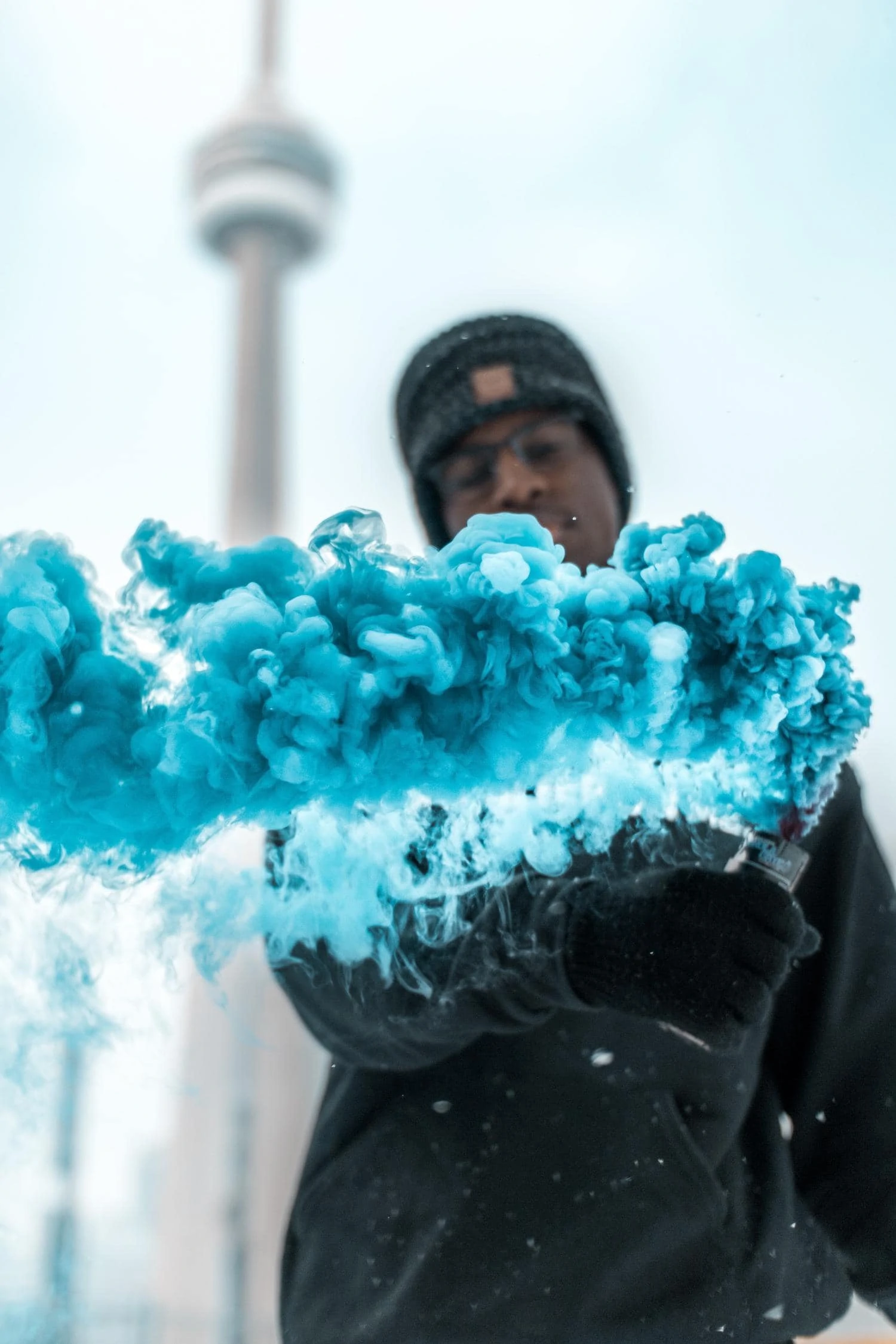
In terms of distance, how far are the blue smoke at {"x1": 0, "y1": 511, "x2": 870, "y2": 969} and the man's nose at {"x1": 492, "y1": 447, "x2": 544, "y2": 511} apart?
29 centimetres

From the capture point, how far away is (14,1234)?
75cm

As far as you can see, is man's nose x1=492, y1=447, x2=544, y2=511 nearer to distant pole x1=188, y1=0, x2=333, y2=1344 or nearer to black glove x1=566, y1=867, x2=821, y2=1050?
black glove x1=566, y1=867, x2=821, y2=1050

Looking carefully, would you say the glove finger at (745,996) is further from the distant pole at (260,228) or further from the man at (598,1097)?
the distant pole at (260,228)

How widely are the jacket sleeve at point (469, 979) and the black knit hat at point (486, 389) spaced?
36cm

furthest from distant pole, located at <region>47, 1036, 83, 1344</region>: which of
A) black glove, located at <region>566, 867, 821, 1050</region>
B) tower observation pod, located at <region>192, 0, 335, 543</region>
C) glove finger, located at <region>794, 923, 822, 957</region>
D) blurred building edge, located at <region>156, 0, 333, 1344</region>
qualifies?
tower observation pod, located at <region>192, 0, 335, 543</region>

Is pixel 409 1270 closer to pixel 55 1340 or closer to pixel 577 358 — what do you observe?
pixel 55 1340

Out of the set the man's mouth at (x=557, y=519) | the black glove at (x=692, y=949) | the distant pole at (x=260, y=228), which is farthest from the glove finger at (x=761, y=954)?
the distant pole at (x=260, y=228)

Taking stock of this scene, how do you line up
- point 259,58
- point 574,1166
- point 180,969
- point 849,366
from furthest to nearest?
point 259,58 < point 849,366 < point 574,1166 < point 180,969

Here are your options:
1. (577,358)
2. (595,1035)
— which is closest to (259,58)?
(577,358)

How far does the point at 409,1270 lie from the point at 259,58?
3.94 meters

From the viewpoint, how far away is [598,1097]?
0.79 metres

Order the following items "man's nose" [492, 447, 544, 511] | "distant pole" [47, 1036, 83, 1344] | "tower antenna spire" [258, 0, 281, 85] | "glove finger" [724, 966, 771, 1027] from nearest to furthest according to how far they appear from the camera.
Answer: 1. "glove finger" [724, 966, 771, 1027]
2. "distant pole" [47, 1036, 83, 1344]
3. "man's nose" [492, 447, 544, 511]
4. "tower antenna spire" [258, 0, 281, 85]

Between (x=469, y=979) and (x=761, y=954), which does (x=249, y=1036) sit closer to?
(x=469, y=979)

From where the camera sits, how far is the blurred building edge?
0.91m
